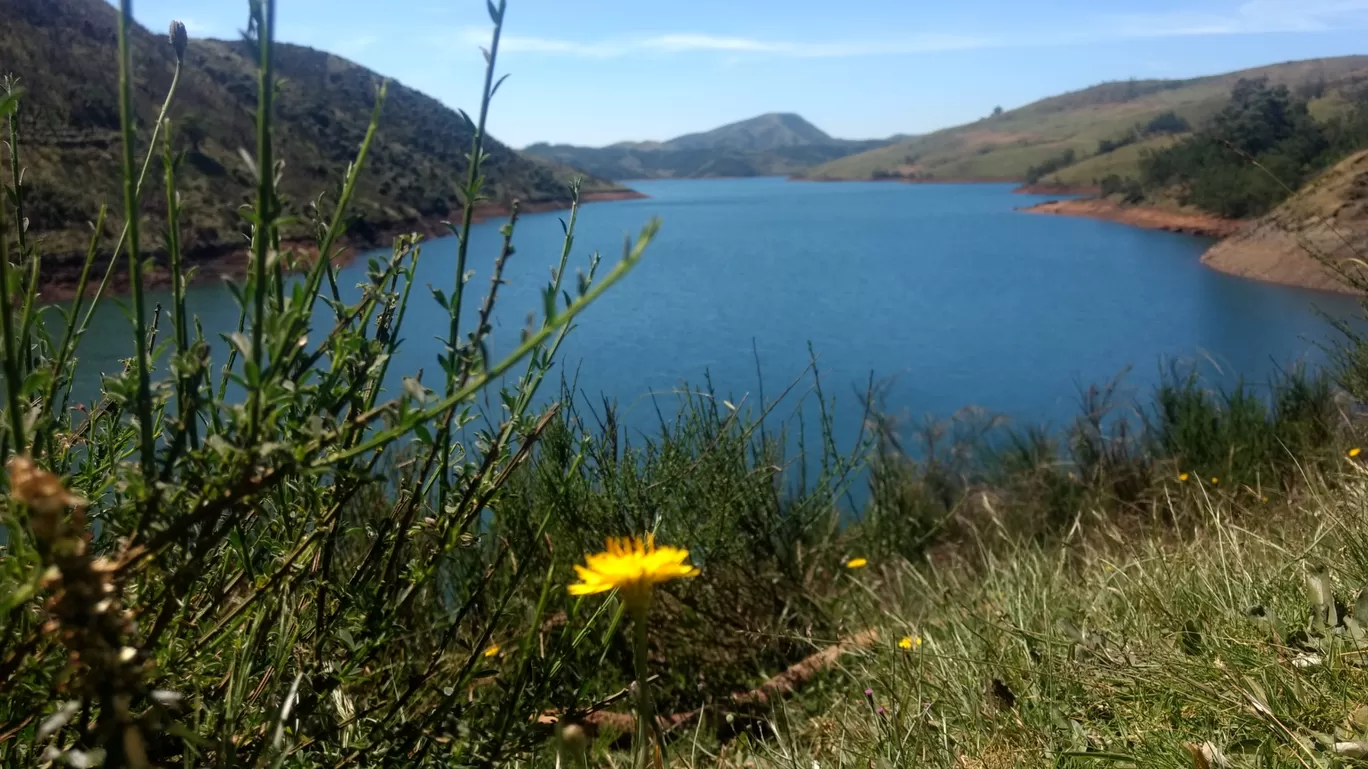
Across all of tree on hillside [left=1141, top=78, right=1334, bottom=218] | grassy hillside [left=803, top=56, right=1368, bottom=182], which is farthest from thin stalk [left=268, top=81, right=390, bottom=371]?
grassy hillside [left=803, top=56, right=1368, bottom=182]

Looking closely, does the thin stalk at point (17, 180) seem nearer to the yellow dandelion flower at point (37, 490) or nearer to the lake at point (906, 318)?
the yellow dandelion flower at point (37, 490)

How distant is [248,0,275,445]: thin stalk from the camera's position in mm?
518

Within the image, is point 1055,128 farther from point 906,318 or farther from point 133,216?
point 133,216

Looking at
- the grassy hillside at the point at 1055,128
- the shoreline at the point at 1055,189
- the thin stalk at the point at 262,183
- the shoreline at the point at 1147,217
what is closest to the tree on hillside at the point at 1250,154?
the shoreline at the point at 1147,217

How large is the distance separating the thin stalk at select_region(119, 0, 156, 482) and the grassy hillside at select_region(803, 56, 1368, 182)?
3477 centimetres

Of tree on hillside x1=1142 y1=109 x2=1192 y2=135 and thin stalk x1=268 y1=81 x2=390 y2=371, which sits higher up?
tree on hillside x1=1142 y1=109 x2=1192 y2=135

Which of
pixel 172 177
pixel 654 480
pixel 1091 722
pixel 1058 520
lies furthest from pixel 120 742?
pixel 1058 520

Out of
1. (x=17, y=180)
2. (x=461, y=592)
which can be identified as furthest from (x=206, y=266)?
(x=17, y=180)

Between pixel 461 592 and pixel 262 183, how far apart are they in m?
1.16

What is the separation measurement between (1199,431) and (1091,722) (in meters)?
3.10

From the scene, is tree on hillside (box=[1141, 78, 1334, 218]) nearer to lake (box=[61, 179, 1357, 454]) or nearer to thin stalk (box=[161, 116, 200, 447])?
lake (box=[61, 179, 1357, 454])

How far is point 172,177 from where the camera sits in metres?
0.65

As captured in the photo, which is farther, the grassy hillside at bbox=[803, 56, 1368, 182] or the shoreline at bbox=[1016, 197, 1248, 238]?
the grassy hillside at bbox=[803, 56, 1368, 182]

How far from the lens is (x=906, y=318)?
33.4ft
